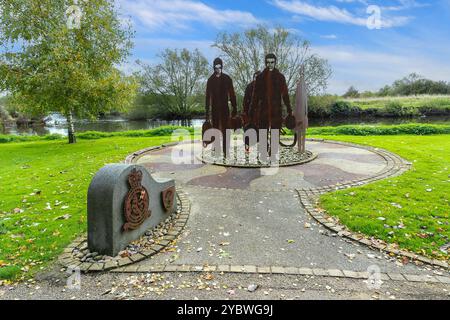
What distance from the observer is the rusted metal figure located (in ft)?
28.6

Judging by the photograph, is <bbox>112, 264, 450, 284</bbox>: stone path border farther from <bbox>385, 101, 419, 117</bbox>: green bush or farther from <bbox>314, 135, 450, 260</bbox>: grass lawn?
<bbox>385, 101, 419, 117</bbox>: green bush

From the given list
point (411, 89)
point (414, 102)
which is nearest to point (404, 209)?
point (414, 102)

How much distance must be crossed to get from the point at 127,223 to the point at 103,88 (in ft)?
36.9

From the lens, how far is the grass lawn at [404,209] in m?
4.35

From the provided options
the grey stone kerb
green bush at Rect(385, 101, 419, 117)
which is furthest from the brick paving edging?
green bush at Rect(385, 101, 419, 117)

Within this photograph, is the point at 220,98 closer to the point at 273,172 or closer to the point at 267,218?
the point at 273,172

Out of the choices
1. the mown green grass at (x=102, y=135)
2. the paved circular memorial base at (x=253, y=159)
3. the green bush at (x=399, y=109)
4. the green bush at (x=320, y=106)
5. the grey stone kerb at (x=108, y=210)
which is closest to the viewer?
the grey stone kerb at (x=108, y=210)

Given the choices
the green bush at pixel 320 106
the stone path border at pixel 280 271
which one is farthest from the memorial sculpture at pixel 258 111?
the green bush at pixel 320 106

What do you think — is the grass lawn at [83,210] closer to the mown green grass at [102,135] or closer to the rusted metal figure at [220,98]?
the rusted metal figure at [220,98]

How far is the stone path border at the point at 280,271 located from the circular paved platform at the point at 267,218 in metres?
0.05

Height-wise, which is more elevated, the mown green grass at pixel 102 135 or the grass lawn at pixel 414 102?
the grass lawn at pixel 414 102

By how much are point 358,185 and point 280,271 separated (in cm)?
422
